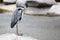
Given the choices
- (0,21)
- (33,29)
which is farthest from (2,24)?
(33,29)

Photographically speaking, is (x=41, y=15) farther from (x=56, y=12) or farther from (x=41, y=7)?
(x=41, y=7)

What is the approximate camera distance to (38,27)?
4.66 m

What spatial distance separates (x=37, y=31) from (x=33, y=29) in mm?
196

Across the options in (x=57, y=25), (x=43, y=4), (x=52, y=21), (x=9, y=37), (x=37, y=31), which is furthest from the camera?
(x=43, y=4)

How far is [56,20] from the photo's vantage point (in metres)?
5.28

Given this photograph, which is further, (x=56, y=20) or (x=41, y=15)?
(x=41, y=15)

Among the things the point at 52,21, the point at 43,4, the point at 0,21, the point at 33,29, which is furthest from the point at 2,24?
the point at 43,4

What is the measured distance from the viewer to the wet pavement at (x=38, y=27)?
4023mm

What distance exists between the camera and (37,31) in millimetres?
4320

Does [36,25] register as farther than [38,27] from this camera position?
Yes

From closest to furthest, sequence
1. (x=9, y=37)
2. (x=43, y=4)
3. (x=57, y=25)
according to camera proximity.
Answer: (x=9, y=37), (x=57, y=25), (x=43, y=4)

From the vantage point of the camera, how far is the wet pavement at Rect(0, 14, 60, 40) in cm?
402

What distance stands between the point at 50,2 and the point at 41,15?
1.20 meters

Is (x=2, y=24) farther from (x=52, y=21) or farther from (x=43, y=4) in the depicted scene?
(x=43, y=4)
